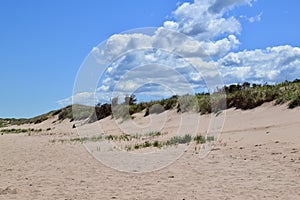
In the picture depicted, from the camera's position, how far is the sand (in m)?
8.32

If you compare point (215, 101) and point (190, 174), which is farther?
point (215, 101)

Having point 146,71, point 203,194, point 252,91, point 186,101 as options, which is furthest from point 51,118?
point 203,194

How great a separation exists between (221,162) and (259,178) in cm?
251

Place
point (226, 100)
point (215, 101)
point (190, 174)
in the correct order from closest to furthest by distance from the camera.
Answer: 1. point (190, 174)
2. point (226, 100)
3. point (215, 101)

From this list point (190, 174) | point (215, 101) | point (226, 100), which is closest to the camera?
point (190, 174)

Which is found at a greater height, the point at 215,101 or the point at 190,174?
the point at 215,101

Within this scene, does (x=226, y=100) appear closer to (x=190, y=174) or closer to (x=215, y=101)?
(x=215, y=101)

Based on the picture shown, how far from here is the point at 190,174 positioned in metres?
10.3

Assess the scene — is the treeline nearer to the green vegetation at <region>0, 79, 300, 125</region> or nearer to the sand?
the green vegetation at <region>0, 79, 300, 125</region>

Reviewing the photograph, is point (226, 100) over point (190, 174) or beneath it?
over

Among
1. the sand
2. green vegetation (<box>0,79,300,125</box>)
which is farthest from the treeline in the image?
the sand

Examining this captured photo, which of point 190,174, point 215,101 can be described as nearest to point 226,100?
point 215,101

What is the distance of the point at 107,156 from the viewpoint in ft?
47.9

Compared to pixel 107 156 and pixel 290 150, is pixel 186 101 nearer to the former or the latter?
pixel 107 156
